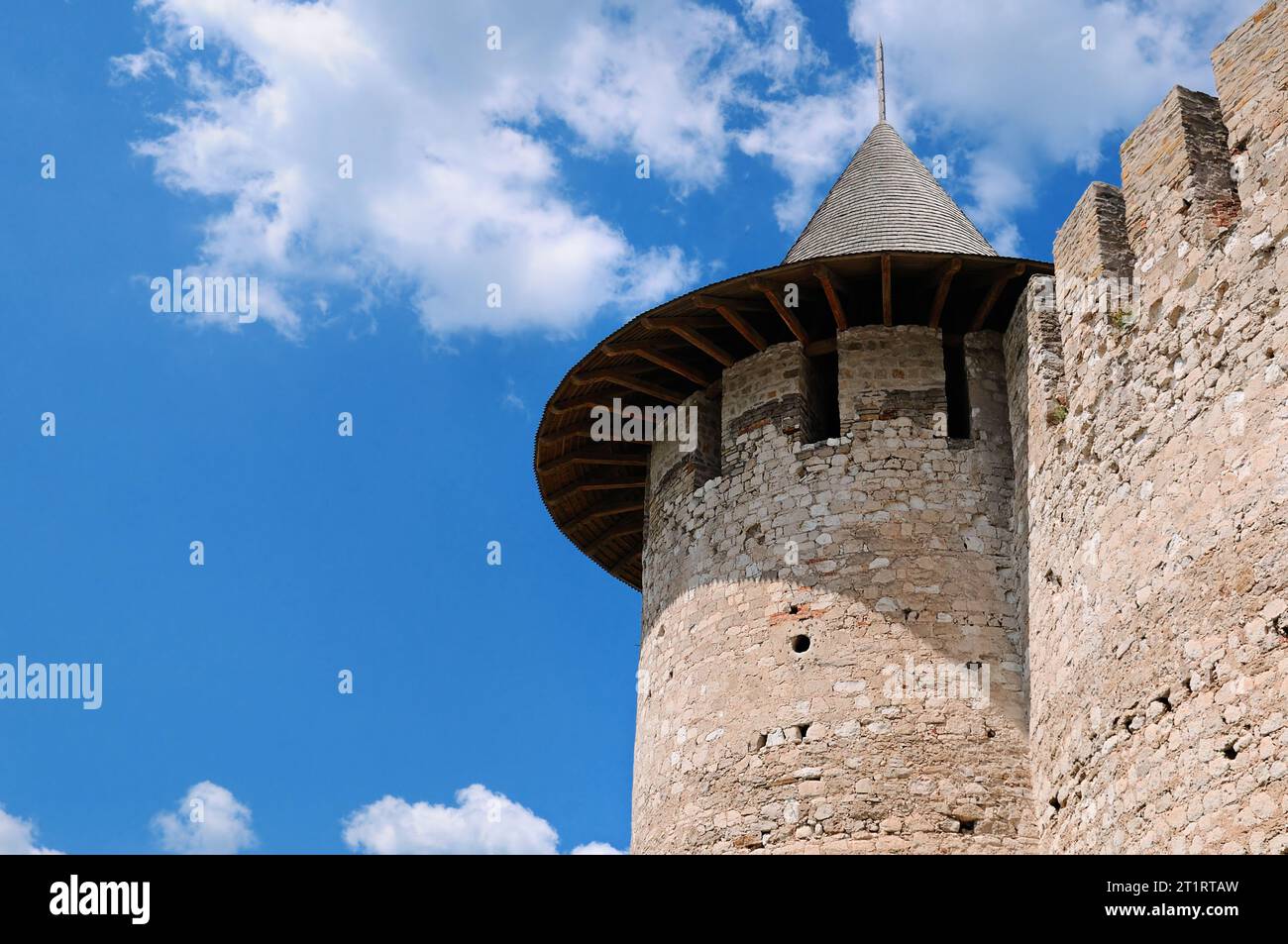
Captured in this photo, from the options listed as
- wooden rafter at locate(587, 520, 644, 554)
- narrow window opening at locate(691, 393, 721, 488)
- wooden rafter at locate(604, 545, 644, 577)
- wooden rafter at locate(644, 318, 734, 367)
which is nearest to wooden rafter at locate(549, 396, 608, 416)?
narrow window opening at locate(691, 393, 721, 488)

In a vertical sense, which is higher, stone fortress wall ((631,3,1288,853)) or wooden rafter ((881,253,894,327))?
wooden rafter ((881,253,894,327))

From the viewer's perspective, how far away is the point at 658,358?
13.2 meters

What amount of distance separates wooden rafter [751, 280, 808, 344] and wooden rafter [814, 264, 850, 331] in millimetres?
325

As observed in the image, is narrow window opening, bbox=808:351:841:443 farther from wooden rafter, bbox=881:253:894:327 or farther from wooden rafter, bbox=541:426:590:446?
wooden rafter, bbox=541:426:590:446

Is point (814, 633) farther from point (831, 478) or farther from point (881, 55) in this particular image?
point (881, 55)

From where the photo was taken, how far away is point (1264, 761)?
25.1 feet

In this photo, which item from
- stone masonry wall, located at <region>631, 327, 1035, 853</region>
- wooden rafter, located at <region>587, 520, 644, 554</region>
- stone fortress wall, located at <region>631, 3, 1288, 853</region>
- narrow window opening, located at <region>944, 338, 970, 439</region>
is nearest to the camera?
stone fortress wall, located at <region>631, 3, 1288, 853</region>

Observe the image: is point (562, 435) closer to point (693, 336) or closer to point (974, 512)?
point (693, 336)

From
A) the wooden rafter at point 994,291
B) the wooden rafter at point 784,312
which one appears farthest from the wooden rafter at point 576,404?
the wooden rafter at point 994,291

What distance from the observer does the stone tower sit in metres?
8.46

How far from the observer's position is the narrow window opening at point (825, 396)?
12.8 meters

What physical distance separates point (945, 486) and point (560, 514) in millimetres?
4863

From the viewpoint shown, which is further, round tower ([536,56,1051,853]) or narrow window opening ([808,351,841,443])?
narrow window opening ([808,351,841,443])
